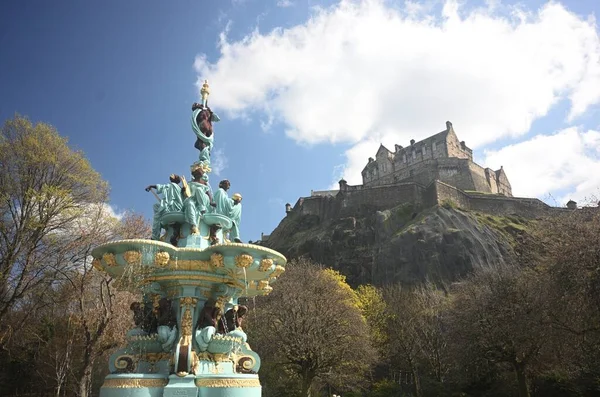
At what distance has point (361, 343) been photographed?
2631 centimetres

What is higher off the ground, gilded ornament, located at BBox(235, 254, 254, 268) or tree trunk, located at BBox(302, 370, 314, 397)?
gilded ornament, located at BBox(235, 254, 254, 268)

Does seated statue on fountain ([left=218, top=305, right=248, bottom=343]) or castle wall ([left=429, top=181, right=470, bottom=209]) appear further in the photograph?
castle wall ([left=429, top=181, right=470, bottom=209])

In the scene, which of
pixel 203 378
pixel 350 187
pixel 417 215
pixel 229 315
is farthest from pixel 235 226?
pixel 350 187

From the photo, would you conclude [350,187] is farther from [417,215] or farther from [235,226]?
[235,226]


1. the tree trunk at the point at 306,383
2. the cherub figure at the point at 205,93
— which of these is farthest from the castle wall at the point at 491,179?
the cherub figure at the point at 205,93

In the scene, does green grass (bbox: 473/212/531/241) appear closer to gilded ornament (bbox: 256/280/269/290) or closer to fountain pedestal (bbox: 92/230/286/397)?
gilded ornament (bbox: 256/280/269/290)

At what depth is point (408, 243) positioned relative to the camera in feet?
182

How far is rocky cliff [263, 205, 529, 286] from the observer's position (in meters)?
52.3

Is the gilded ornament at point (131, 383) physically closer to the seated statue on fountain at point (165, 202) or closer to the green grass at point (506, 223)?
the seated statue on fountain at point (165, 202)

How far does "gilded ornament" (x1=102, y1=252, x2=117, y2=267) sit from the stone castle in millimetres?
60508

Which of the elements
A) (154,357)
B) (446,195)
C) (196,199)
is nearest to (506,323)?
(196,199)

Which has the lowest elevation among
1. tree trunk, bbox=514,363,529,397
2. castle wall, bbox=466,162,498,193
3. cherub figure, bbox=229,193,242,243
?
tree trunk, bbox=514,363,529,397

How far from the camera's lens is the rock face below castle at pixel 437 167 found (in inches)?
3095

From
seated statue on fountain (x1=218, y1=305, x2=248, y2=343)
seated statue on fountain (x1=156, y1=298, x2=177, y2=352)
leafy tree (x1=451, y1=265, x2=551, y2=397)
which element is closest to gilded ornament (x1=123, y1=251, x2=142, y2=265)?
seated statue on fountain (x1=156, y1=298, x2=177, y2=352)
